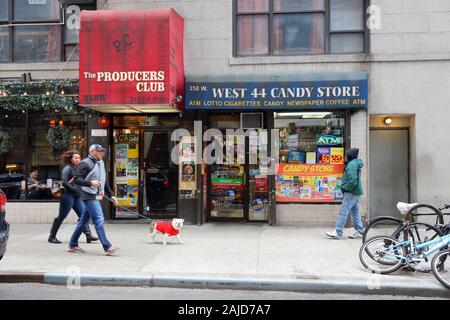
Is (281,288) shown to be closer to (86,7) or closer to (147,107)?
(147,107)

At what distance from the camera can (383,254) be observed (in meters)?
7.11

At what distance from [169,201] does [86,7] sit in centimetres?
533

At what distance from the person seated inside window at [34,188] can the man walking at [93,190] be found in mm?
3956

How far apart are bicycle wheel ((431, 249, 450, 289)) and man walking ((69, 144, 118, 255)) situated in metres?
5.01

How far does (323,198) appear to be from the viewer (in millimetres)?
11125

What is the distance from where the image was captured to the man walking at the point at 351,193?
954 cm

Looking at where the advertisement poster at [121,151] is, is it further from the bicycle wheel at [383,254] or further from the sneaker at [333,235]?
the bicycle wheel at [383,254]

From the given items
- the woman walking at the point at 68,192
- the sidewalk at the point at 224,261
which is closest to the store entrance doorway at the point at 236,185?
the sidewalk at the point at 224,261

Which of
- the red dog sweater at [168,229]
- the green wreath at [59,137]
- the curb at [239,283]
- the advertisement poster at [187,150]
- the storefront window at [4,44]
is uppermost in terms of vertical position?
the storefront window at [4,44]

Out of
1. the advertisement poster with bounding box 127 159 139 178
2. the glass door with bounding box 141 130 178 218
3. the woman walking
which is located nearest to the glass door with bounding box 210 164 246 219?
the glass door with bounding box 141 130 178 218

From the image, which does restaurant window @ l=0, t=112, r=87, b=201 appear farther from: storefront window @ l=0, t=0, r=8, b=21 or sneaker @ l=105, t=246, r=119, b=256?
sneaker @ l=105, t=246, r=119, b=256

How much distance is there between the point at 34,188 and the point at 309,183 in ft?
22.2

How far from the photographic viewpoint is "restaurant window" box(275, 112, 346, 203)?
11125 millimetres

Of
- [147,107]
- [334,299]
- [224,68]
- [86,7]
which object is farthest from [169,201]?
[334,299]
